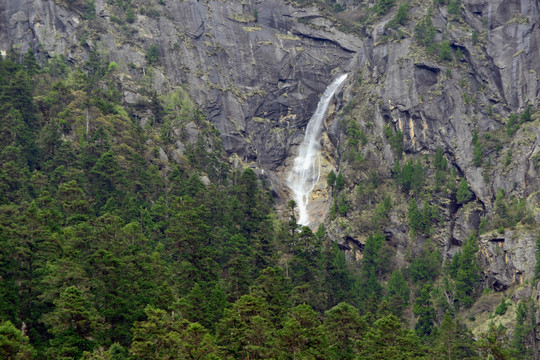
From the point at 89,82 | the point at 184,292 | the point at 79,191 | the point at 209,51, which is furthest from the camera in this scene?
the point at 209,51

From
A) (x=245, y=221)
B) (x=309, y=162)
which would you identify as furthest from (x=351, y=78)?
(x=245, y=221)

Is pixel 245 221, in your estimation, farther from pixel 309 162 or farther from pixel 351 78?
pixel 351 78

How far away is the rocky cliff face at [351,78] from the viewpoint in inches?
4026

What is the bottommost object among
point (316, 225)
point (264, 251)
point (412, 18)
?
point (264, 251)

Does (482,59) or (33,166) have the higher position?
(482,59)

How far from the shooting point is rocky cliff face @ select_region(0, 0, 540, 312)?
102250 millimetres

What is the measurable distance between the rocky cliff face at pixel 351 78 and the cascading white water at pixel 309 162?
1.78 m

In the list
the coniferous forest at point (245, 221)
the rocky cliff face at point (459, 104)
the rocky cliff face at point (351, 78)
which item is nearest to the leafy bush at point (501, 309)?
the coniferous forest at point (245, 221)

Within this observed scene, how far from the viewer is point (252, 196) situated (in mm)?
84688

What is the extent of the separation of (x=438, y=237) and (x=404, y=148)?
1641 centimetres

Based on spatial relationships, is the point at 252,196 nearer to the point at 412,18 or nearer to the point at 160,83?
the point at 160,83

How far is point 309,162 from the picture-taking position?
126 metres

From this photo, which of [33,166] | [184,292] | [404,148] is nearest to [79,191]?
[33,166]

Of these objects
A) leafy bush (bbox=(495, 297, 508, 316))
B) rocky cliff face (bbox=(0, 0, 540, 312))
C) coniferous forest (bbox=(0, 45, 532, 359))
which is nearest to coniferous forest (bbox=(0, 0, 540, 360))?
coniferous forest (bbox=(0, 45, 532, 359))
